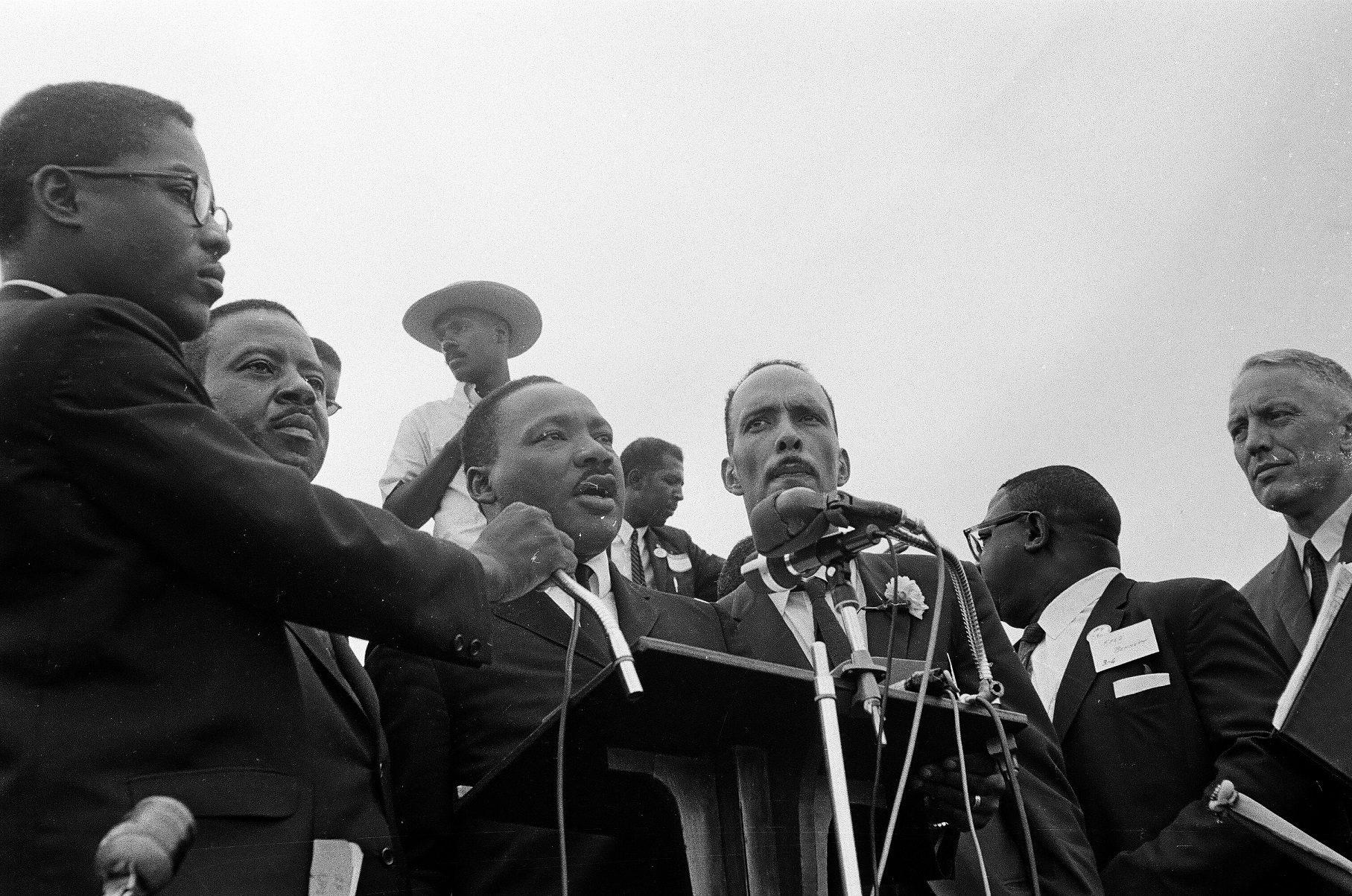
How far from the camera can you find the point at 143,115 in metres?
2.82

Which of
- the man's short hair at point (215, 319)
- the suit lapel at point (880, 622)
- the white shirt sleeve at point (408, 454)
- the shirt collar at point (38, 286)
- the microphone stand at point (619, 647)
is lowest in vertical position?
the microphone stand at point (619, 647)

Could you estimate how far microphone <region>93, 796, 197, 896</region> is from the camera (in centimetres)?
164

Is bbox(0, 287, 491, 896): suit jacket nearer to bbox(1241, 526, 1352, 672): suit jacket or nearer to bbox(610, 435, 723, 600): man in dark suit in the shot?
bbox(1241, 526, 1352, 672): suit jacket

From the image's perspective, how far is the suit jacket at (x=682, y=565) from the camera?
6705mm

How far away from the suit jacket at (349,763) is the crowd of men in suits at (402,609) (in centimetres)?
1

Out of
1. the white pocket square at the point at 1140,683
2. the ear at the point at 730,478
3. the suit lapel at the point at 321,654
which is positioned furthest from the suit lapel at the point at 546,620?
the white pocket square at the point at 1140,683

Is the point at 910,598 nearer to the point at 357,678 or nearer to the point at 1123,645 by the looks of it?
the point at 1123,645

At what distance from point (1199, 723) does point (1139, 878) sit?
0.58 metres

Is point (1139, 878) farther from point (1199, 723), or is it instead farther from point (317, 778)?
point (317, 778)

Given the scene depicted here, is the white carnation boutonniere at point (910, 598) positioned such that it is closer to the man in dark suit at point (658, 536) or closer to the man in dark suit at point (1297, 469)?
the man in dark suit at point (1297, 469)

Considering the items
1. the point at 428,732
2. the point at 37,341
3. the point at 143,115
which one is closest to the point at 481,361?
the point at 428,732

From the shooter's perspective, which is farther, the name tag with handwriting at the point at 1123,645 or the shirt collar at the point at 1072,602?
the shirt collar at the point at 1072,602

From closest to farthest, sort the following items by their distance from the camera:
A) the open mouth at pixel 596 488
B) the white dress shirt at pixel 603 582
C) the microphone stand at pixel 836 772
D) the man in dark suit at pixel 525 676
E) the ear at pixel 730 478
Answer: the microphone stand at pixel 836 772 < the man in dark suit at pixel 525 676 < the white dress shirt at pixel 603 582 < the open mouth at pixel 596 488 < the ear at pixel 730 478

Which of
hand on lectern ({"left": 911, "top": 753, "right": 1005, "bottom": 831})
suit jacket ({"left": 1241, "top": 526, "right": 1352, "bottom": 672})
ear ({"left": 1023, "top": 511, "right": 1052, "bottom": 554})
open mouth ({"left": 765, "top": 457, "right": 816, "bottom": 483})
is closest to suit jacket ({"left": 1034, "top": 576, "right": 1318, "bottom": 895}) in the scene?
ear ({"left": 1023, "top": 511, "right": 1052, "bottom": 554})
